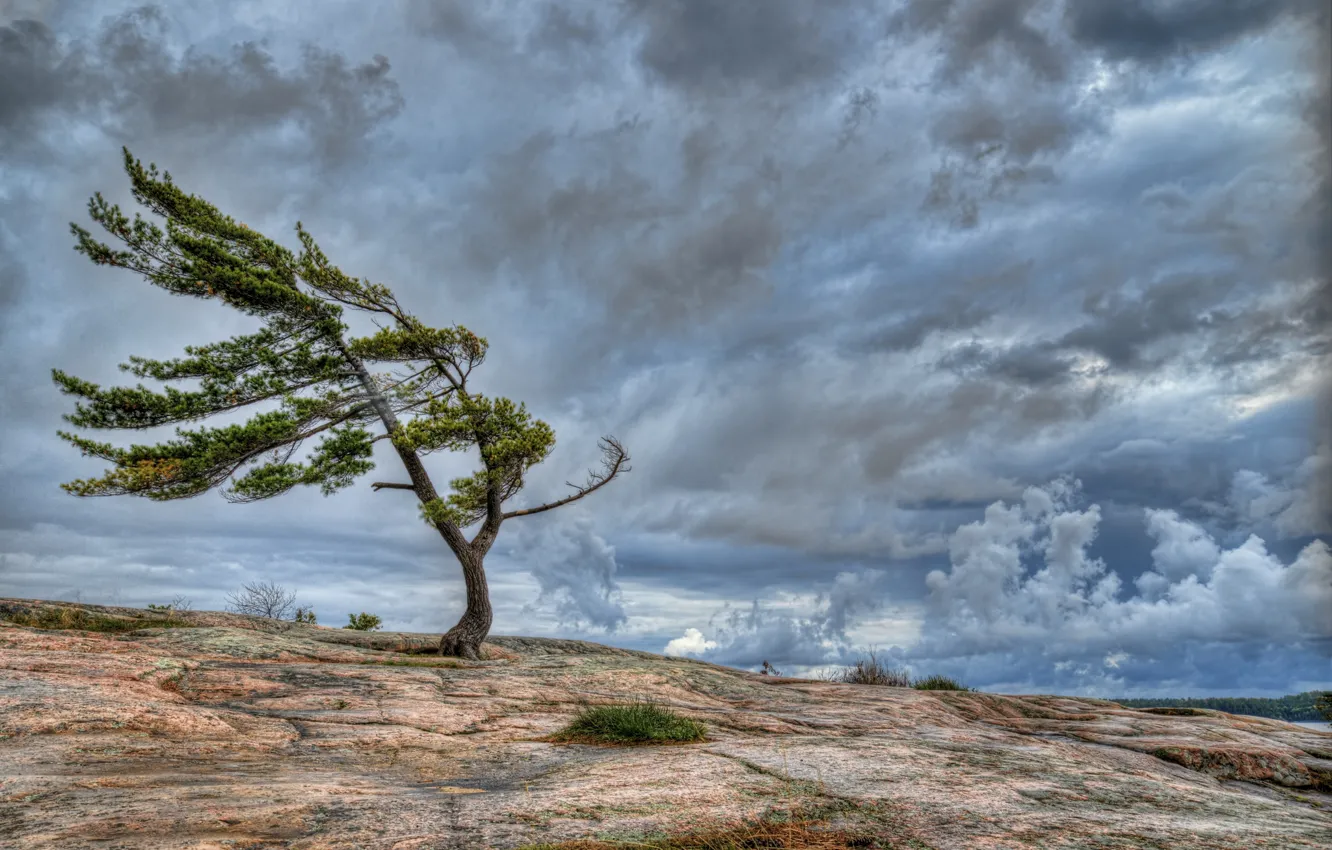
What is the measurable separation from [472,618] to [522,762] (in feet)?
44.2

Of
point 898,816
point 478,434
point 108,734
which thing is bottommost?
point 108,734

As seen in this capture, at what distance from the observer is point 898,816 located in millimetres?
5332

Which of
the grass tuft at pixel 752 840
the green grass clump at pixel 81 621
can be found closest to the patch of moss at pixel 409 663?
the green grass clump at pixel 81 621

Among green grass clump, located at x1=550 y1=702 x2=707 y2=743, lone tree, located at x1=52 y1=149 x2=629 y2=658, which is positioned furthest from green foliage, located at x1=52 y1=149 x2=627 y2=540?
green grass clump, located at x1=550 y1=702 x2=707 y2=743

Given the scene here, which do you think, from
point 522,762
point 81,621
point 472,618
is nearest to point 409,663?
point 472,618

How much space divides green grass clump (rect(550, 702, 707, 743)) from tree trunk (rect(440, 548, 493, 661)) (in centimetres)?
1151

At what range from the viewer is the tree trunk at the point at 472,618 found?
20.3 metres

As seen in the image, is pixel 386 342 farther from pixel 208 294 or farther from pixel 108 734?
pixel 108 734

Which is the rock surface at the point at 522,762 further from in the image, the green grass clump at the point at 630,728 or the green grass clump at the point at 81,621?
the green grass clump at the point at 81,621

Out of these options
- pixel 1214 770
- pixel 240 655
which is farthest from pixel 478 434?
pixel 1214 770

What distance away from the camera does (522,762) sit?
25.7ft

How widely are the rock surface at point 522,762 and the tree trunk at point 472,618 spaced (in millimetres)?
3947

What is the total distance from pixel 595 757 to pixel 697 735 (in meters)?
1.91

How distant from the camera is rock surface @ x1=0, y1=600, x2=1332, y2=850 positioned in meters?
4.91
